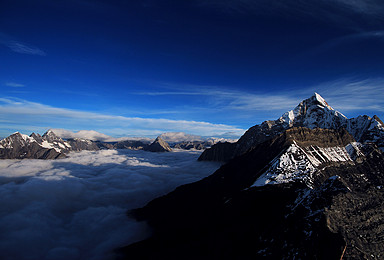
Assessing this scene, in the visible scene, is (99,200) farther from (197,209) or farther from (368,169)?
(368,169)

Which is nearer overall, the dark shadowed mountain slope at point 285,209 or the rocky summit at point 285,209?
the rocky summit at point 285,209

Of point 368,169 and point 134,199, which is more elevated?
point 368,169

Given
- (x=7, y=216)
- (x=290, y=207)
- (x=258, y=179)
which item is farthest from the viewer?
(x=7, y=216)

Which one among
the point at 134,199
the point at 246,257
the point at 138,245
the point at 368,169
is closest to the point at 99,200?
the point at 134,199

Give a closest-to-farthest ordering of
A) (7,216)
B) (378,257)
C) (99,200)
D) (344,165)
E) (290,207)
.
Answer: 1. (378,257)
2. (290,207)
3. (344,165)
4. (7,216)
5. (99,200)

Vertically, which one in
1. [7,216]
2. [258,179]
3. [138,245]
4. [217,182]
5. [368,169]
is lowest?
[7,216]

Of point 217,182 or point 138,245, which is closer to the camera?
point 138,245

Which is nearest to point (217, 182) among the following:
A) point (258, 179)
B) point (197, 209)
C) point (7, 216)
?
point (197, 209)

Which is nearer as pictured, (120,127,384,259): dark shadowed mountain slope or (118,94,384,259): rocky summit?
(118,94,384,259): rocky summit
